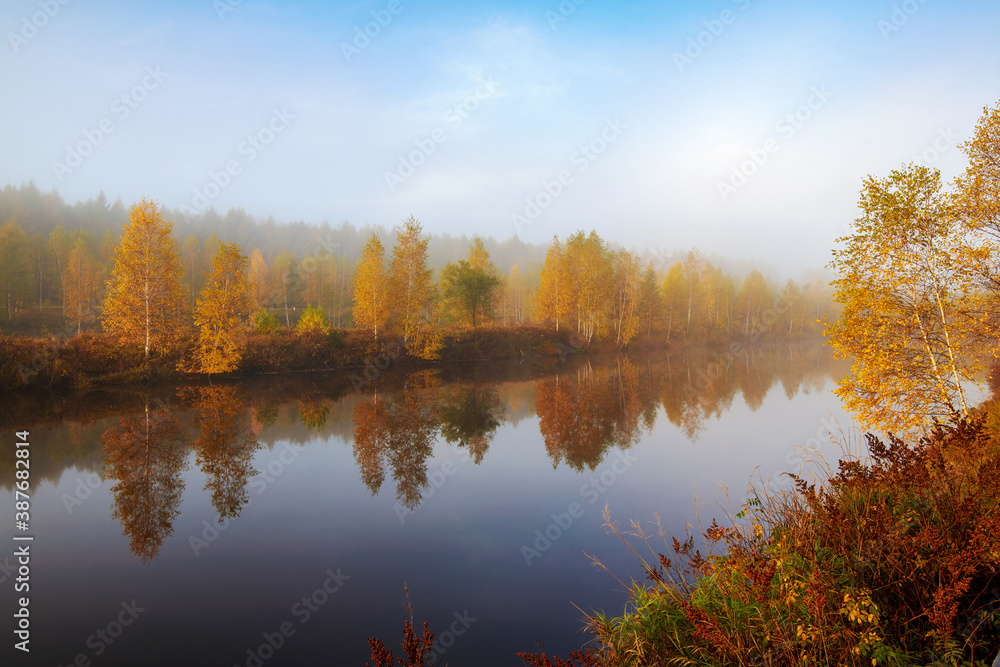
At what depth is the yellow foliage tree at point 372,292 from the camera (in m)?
32.5

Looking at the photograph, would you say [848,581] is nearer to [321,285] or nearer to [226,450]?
[226,450]

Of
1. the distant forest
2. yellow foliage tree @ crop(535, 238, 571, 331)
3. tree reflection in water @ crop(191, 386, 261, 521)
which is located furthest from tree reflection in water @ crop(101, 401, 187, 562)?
A: yellow foliage tree @ crop(535, 238, 571, 331)

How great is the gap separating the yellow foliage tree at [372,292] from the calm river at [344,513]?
1532 cm

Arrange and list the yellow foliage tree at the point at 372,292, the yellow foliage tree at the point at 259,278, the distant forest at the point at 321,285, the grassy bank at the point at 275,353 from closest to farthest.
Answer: the grassy bank at the point at 275,353 → the yellow foliage tree at the point at 372,292 → the distant forest at the point at 321,285 → the yellow foliage tree at the point at 259,278

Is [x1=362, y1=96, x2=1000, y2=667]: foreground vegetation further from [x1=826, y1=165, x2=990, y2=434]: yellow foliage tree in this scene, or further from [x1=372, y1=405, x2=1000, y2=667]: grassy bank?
[x1=826, y1=165, x2=990, y2=434]: yellow foliage tree

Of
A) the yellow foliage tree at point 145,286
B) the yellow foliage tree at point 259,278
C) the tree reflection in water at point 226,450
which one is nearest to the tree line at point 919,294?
the tree reflection in water at point 226,450

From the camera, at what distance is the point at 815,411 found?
16.2 metres

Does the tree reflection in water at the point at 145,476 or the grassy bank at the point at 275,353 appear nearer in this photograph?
the tree reflection in water at the point at 145,476

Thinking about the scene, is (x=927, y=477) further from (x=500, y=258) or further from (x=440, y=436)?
(x=500, y=258)

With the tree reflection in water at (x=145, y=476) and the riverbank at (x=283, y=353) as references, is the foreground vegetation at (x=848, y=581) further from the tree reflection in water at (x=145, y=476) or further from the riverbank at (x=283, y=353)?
the riverbank at (x=283, y=353)

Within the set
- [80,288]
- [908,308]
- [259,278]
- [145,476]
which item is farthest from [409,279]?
[259,278]

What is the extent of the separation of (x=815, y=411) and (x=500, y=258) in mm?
132981

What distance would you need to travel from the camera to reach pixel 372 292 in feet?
107

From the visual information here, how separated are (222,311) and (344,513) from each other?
20846mm
